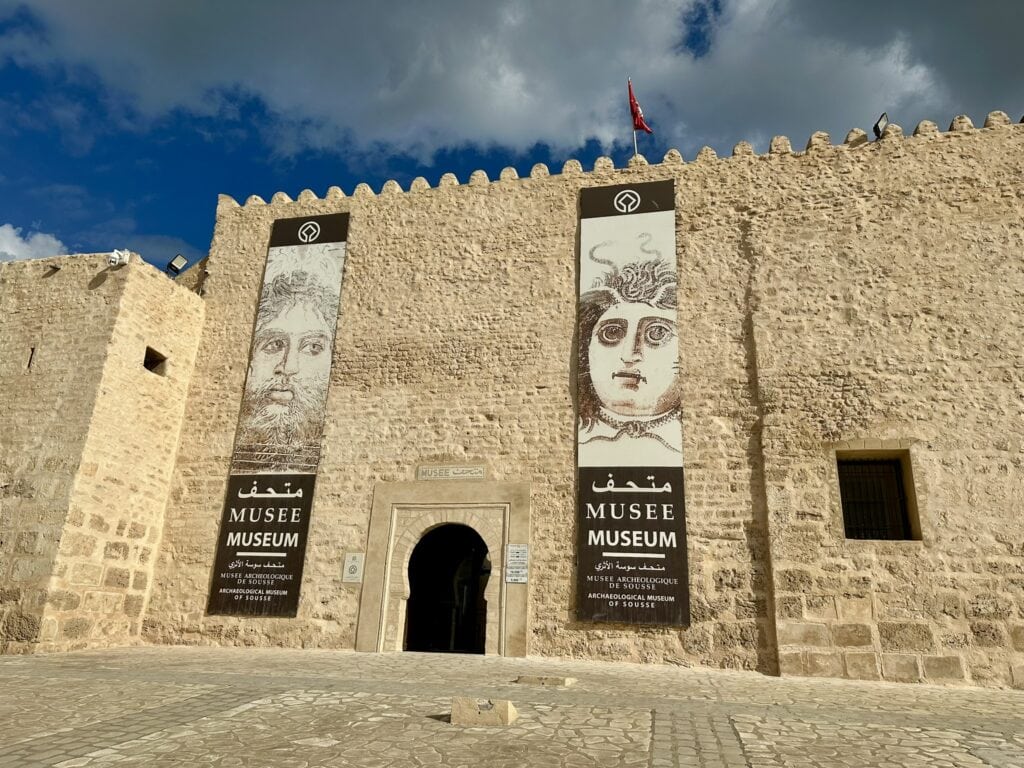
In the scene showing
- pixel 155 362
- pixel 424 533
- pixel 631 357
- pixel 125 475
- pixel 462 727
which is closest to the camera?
pixel 462 727

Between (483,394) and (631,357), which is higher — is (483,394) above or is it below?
below

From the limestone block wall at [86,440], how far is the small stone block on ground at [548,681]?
19.6 feet

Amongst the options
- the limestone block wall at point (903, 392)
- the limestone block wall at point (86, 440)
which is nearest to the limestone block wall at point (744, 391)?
the limestone block wall at point (903, 392)

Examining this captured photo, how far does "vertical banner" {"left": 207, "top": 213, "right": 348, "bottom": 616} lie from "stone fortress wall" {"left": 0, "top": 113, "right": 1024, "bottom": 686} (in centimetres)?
23

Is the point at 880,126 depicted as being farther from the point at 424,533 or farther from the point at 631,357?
the point at 424,533

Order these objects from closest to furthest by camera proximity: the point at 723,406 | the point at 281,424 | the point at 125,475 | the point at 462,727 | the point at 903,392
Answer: the point at 462,727, the point at 903,392, the point at 723,406, the point at 125,475, the point at 281,424

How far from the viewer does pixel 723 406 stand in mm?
8875

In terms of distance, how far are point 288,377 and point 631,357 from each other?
16.7ft

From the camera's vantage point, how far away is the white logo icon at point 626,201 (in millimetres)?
10203

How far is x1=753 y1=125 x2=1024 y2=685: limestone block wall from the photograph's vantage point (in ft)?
24.4

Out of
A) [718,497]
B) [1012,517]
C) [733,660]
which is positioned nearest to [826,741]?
[733,660]

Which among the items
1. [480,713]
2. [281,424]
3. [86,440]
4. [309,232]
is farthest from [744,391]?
[86,440]

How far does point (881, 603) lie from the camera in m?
7.55

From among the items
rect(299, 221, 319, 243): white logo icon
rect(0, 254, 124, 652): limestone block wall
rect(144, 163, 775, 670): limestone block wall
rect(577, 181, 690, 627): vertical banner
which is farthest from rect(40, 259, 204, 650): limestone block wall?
rect(577, 181, 690, 627): vertical banner
